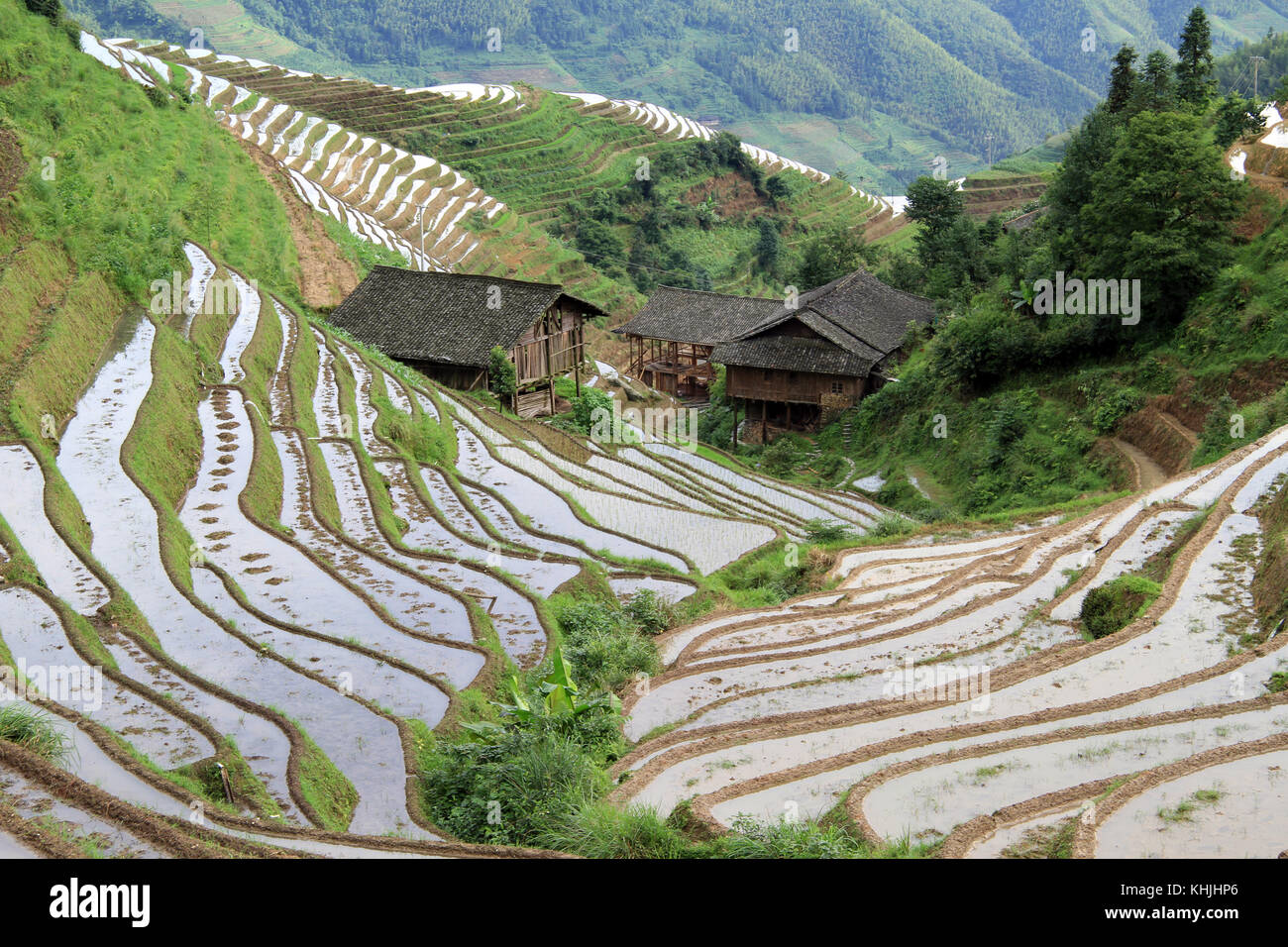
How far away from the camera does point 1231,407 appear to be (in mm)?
21734

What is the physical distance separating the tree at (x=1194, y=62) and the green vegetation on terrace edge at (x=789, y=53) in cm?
9937

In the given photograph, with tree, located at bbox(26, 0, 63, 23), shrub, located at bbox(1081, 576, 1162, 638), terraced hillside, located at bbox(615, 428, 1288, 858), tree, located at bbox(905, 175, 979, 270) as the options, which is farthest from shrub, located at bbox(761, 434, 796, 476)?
tree, located at bbox(26, 0, 63, 23)

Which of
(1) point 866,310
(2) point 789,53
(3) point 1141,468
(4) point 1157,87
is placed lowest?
(3) point 1141,468

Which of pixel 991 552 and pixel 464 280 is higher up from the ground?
pixel 464 280

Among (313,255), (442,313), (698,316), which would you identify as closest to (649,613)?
(442,313)

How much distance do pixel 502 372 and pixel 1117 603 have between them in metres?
20.4

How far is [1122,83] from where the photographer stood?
33438 mm

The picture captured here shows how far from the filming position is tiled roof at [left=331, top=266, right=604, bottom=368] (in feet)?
103

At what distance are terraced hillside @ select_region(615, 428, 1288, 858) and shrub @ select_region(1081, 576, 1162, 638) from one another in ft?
0.24

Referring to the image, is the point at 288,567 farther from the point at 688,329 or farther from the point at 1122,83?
the point at 1122,83
